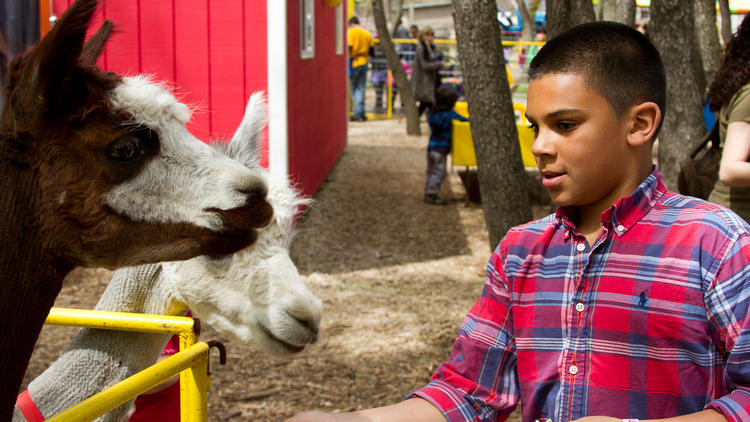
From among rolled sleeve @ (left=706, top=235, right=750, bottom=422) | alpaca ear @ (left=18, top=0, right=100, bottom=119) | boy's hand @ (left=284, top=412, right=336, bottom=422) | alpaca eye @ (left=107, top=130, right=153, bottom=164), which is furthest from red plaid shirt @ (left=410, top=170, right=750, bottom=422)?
alpaca ear @ (left=18, top=0, right=100, bottom=119)

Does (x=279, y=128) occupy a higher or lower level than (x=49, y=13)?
lower

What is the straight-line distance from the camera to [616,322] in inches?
57.0

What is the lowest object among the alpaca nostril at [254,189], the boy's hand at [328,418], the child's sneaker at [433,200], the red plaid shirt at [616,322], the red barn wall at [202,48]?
the child's sneaker at [433,200]

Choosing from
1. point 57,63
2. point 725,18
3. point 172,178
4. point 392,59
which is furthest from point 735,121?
point 725,18

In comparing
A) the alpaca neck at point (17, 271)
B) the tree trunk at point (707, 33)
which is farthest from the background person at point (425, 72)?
→ the alpaca neck at point (17, 271)

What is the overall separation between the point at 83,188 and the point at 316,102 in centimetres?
760

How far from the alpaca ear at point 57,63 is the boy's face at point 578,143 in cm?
90

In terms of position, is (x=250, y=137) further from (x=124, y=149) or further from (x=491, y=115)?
(x=491, y=115)

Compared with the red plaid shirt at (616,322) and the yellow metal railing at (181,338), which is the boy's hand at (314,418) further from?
the yellow metal railing at (181,338)

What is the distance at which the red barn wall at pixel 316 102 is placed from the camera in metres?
6.83

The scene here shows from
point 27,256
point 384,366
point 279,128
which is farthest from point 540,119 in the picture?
point 279,128

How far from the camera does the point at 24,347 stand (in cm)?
134

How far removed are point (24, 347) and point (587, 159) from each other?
3.79 ft

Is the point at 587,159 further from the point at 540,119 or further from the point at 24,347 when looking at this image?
the point at 24,347
